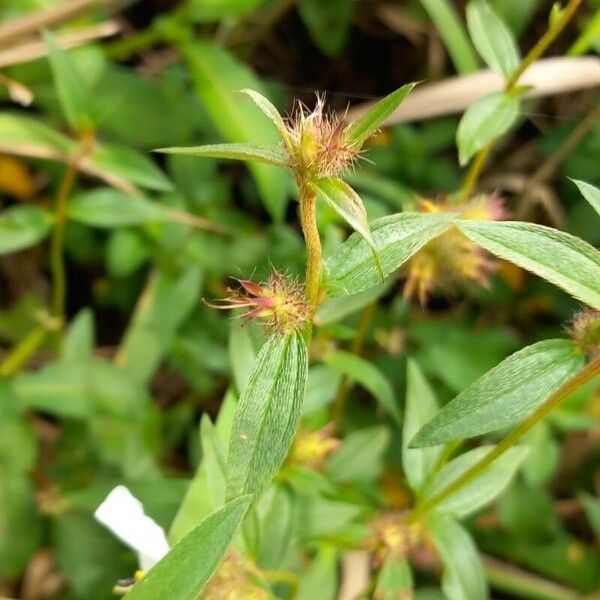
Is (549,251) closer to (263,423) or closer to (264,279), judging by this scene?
(263,423)

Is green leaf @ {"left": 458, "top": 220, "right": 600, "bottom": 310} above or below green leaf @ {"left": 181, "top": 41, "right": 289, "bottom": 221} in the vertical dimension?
below

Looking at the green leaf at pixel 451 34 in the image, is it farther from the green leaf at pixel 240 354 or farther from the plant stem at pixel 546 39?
the green leaf at pixel 240 354

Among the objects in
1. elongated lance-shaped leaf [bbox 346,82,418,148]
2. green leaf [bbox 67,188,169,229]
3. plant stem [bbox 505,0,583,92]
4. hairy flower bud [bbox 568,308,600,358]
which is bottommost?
hairy flower bud [bbox 568,308,600,358]

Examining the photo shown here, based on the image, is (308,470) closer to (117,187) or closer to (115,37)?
(117,187)

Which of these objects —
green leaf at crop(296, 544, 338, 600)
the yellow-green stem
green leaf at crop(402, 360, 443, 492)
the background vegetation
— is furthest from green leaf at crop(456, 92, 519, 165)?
the yellow-green stem

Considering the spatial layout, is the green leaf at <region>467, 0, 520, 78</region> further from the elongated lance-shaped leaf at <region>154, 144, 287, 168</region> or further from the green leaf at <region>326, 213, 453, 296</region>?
the elongated lance-shaped leaf at <region>154, 144, 287, 168</region>

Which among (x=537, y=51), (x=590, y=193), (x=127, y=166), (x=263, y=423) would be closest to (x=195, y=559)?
(x=263, y=423)
